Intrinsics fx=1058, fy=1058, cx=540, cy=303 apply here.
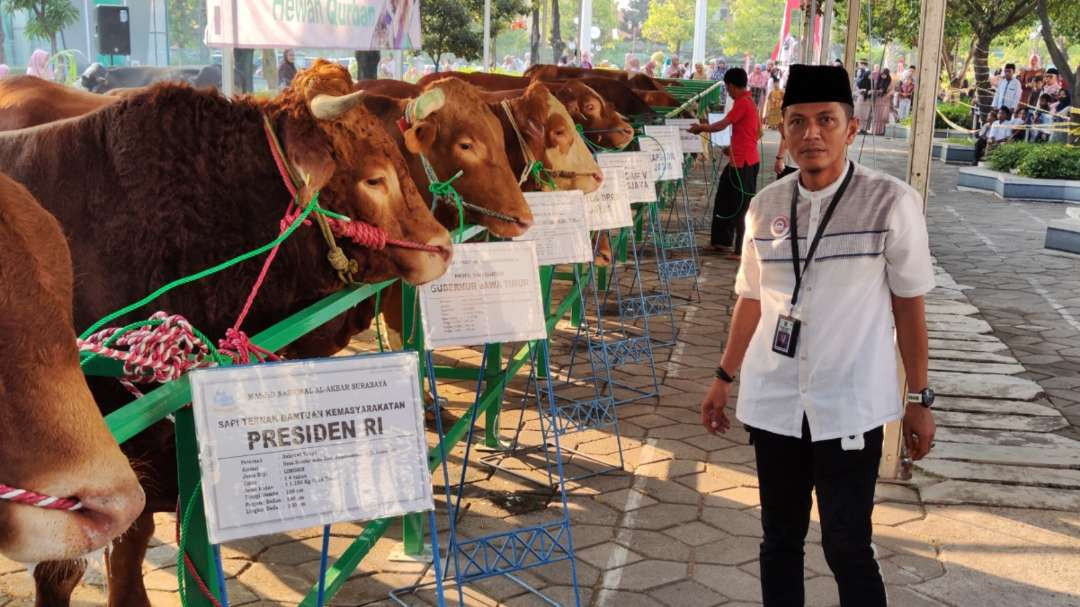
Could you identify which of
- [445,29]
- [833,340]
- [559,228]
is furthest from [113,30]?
[833,340]

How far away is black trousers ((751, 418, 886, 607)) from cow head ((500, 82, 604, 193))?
349cm

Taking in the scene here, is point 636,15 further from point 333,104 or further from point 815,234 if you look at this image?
A: point 815,234

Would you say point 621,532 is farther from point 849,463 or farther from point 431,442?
point 849,463

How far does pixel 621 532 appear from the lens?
4.81 metres

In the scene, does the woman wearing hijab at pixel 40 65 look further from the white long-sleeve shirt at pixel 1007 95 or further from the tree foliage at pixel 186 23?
the white long-sleeve shirt at pixel 1007 95

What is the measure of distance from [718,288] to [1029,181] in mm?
10007

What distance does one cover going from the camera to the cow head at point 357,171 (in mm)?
3418

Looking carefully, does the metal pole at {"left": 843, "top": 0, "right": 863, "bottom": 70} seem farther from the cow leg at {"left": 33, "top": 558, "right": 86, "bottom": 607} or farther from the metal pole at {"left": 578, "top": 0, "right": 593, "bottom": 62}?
the metal pole at {"left": 578, "top": 0, "right": 593, "bottom": 62}

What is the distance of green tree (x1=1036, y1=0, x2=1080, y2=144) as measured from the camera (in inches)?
731

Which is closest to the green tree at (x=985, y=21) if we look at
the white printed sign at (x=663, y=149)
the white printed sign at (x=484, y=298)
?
the white printed sign at (x=663, y=149)

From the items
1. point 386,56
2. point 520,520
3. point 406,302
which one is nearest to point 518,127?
point 406,302

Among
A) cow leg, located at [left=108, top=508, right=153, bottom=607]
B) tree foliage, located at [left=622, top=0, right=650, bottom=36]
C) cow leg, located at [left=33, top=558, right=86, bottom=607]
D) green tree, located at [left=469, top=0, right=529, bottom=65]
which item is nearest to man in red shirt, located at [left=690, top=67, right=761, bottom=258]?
cow leg, located at [left=108, top=508, right=153, bottom=607]

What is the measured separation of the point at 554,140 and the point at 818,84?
346 centimetres

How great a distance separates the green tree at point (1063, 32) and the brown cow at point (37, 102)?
15794mm
